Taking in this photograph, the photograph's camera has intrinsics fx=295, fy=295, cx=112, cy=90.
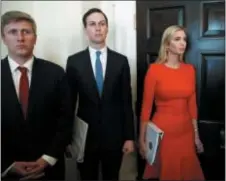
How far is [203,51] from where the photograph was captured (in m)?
1.07

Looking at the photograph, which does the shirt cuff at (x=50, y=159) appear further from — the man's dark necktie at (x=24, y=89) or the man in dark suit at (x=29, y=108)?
the man's dark necktie at (x=24, y=89)

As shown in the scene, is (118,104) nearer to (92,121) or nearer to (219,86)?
(92,121)

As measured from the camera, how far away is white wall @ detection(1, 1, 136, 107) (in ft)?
3.77

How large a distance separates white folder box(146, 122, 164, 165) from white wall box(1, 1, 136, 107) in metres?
0.14

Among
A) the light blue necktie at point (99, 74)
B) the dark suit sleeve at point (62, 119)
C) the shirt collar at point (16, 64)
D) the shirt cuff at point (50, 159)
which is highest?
the shirt collar at point (16, 64)

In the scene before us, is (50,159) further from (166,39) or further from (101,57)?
(166,39)

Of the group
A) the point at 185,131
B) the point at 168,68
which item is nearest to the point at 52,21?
the point at 168,68

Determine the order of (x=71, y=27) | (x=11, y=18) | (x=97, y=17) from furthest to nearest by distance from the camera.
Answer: (x=71, y=27)
(x=97, y=17)
(x=11, y=18)

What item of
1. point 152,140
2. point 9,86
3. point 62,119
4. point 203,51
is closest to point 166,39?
point 203,51

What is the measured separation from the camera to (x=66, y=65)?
1146mm

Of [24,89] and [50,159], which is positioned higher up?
[24,89]

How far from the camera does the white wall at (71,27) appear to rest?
115 cm

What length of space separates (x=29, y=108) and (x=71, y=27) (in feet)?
1.26

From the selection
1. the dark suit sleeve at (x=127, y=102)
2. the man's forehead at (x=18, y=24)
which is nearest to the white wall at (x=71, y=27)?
the dark suit sleeve at (x=127, y=102)
